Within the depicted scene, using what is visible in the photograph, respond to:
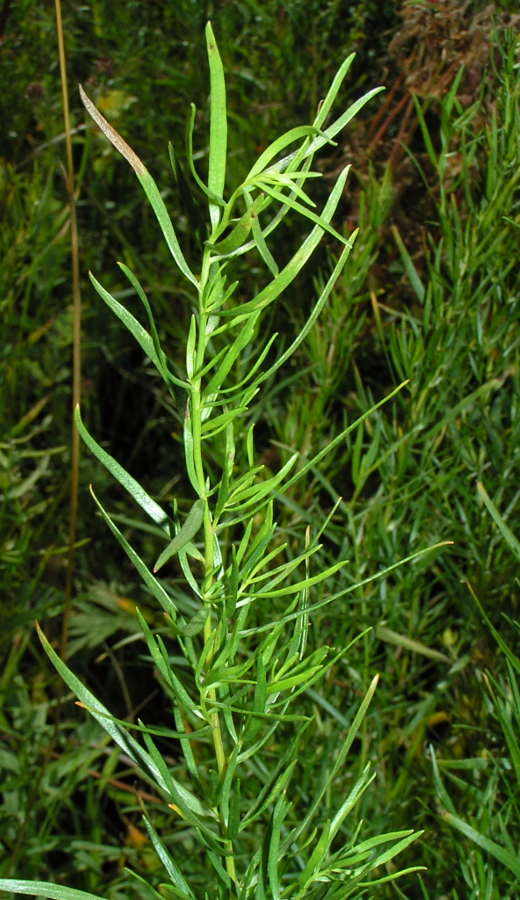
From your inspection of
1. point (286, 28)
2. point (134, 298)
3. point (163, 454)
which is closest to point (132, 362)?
point (134, 298)

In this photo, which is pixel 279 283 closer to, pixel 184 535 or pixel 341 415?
pixel 184 535

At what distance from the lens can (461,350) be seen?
68 cm

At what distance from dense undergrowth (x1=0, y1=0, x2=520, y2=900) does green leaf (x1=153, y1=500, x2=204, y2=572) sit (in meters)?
0.22

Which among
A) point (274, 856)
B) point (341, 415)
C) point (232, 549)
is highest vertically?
point (232, 549)

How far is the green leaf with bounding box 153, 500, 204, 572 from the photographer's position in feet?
0.72

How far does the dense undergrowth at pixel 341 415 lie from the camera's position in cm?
61

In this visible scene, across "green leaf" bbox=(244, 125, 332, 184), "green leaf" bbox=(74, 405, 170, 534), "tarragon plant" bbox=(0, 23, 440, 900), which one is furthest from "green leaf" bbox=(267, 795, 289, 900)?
"green leaf" bbox=(244, 125, 332, 184)

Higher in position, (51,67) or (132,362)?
(51,67)

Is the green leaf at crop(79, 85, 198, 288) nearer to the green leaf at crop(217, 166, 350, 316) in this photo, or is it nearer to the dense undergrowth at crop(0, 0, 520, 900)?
the green leaf at crop(217, 166, 350, 316)

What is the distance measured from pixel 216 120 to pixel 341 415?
0.73 meters

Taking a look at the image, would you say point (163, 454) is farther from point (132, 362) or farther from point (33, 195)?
point (33, 195)

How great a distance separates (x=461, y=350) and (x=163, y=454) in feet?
1.87

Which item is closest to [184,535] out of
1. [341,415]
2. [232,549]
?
[232,549]

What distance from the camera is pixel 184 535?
9.2 inches
